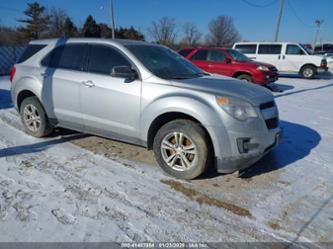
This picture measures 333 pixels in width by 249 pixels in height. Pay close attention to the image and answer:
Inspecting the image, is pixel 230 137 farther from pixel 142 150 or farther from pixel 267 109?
pixel 142 150

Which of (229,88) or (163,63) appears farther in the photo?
(163,63)

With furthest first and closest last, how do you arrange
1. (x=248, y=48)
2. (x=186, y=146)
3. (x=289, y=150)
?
(x=248, y=48) < (x=289, y=150) < (x=186, y=146)

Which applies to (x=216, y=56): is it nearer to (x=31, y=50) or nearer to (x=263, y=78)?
(x=263, y=78)

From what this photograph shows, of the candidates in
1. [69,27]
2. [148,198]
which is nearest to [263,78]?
[148,198]

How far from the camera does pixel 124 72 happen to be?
3.35m

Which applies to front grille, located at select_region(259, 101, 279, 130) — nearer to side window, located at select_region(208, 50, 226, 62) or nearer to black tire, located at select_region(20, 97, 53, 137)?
black tire, located at select_region(20, 97, 53, 137)

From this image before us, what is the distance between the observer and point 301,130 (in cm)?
542

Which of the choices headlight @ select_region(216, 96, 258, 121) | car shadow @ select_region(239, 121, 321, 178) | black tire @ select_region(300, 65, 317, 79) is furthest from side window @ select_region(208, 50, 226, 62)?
black tire @ select_region(300, 65, 317, 79)

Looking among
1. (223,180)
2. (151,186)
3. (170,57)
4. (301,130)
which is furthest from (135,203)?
(301,130)

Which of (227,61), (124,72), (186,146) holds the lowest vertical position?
(186,146)

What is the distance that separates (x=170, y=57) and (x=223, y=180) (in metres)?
2.10

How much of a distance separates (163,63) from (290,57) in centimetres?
1451

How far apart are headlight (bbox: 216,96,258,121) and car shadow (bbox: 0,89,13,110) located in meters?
6.05

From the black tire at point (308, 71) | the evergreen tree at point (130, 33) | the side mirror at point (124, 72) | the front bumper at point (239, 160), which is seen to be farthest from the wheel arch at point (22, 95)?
the evergreen tree at point (130, 33)
